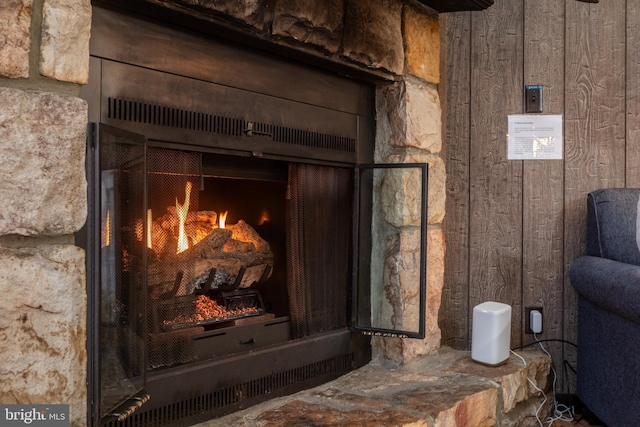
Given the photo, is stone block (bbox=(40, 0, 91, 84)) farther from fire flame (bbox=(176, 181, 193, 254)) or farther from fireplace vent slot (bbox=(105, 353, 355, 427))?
fireplace vent slot (bbox=(105, 353, 355, 427))

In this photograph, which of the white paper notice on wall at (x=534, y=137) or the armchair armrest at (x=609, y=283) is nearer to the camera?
the armchair armrest at (x=609, y=283)

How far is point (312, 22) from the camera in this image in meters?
1.75

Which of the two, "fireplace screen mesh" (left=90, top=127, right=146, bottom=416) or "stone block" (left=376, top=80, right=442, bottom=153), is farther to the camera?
"stone block" (left=376, top=80, right=442, bottom=153)

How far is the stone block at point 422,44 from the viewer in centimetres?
222

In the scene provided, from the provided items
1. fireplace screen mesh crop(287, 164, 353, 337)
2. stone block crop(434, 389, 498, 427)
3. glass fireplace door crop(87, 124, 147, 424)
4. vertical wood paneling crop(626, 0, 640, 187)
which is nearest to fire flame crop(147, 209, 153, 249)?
glass fireplace door crop(87, 124, 147, 424)

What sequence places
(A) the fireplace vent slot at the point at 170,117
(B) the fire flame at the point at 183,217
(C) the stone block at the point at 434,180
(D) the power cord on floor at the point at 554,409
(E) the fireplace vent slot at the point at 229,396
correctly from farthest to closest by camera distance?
(D) the power cord on floor at the point at 554,409 < (C) the stone block at the point at 434,180 < (B) the fire flame at the point at 183,217 < (E) the fireplace vent slot at the point at 229,396 < (A) the fireplace vent slot at the point at 170,117

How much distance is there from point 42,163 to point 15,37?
0.24 m

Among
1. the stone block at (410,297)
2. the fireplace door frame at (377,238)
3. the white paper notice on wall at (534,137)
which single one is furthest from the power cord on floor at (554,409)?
the white paper notice on wall at (534,137)

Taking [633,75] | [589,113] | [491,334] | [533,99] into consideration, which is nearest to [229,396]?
[491,334]

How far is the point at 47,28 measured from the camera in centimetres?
119

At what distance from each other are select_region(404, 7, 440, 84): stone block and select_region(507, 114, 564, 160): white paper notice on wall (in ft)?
1.40

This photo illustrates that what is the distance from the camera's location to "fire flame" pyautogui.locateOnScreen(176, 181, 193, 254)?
5.32ft

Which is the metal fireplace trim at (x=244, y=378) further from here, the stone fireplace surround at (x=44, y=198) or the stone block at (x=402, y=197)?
the stone block at (x=402, y=197)

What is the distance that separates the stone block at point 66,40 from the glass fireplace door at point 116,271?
0.12 m
